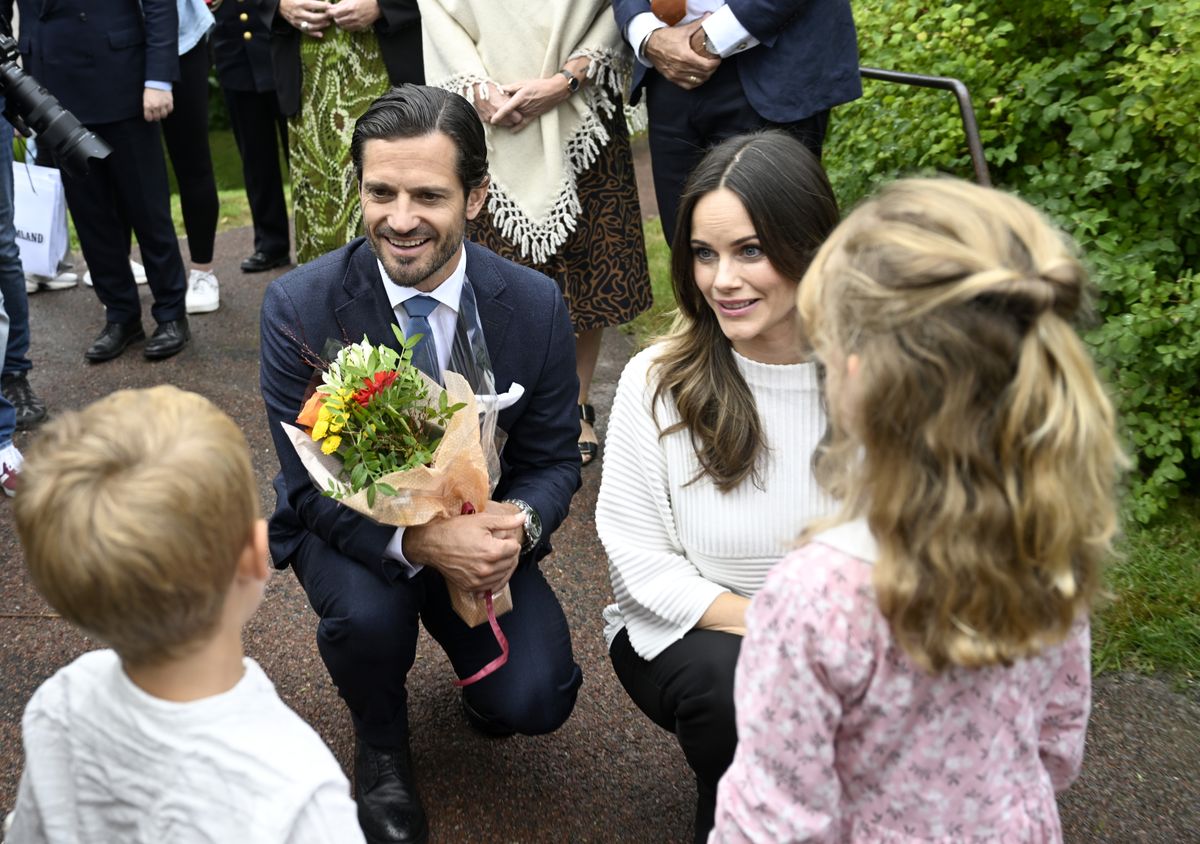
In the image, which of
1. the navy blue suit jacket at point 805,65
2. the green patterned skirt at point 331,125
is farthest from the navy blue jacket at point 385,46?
Answer: the navy blue suit jacket at point 805,65

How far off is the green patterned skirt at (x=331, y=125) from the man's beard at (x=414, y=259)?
174cm

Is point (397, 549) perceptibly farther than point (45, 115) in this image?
No

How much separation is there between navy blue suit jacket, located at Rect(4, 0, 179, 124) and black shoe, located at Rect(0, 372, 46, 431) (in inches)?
42.9

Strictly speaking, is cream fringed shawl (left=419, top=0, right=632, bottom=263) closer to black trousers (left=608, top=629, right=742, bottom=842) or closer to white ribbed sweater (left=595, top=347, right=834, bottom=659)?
white ribbed sweater (left=595, top=347, right=834, bottom=659)

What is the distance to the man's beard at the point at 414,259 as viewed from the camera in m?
2.79

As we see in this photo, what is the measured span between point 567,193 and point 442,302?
1417 mm

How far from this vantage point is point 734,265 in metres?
2.55

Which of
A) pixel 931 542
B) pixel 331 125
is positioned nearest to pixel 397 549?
pixel 931 542

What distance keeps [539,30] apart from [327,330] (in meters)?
1.74

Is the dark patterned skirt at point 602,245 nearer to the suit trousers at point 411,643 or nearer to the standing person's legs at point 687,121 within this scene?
the standing person's legs at point 687,121

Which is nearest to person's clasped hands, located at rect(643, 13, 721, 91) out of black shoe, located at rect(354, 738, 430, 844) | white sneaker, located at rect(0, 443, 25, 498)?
black shoe, located at rect(354, 738, 430, 844)

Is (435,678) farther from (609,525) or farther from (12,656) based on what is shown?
(12,656)

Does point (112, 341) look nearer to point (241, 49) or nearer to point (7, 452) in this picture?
point (7, 452)

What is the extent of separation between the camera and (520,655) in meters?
2.82
